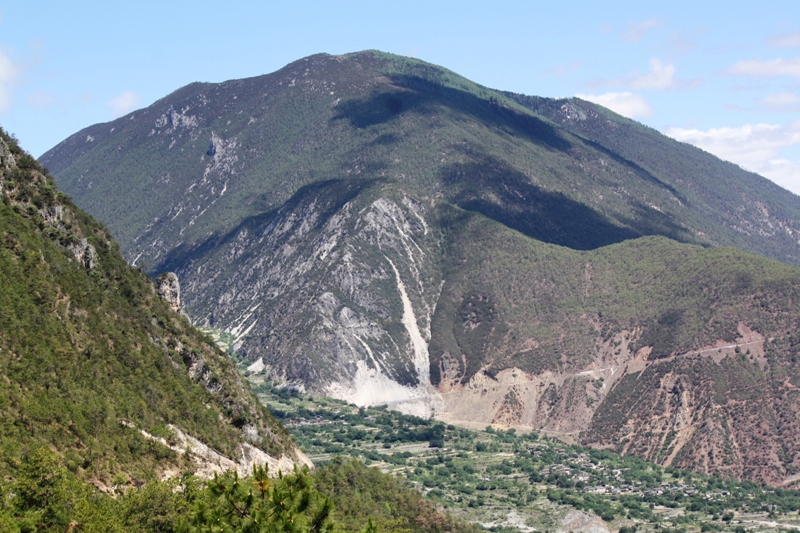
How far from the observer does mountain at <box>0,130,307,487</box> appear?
8450 cm

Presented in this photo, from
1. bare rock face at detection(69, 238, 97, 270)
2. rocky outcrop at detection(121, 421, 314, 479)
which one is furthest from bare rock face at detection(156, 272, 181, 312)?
rocky outcrop at detection(121, 421, 314, 479)

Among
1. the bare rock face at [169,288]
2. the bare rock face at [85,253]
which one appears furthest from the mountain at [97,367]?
the bare rock face at [169,288]

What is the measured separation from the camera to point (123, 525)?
74.2 metres

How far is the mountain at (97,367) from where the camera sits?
84500 millimetres

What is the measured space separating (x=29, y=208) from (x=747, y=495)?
436 feet

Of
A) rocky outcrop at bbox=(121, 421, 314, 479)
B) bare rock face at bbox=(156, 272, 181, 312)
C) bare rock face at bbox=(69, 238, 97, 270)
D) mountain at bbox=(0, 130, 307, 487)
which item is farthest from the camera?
bare rock face at bbox=(156, 272, 181, 312)

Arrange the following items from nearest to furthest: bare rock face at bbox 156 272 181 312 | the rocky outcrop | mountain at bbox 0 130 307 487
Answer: mountain at bbox 0 130 307 487 < the rocky outcrop < bare rock face at bbox 156 272 181 312

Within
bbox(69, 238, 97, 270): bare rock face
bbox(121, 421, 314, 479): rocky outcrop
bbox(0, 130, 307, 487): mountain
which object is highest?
bbox(69, 238, 97, 270): bare rock face

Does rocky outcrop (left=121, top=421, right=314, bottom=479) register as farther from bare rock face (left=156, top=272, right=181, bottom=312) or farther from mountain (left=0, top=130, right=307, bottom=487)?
bare rock face (left=156, top=272, right=181, bottom=312)

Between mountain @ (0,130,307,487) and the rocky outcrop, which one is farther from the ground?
mountain @ (0,130,307,487)

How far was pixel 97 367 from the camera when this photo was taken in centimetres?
9575

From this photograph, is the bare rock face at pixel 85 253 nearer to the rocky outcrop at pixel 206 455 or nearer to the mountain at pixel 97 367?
the mountain at pixel 97 367

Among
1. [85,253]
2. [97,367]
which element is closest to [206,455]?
[97,367]

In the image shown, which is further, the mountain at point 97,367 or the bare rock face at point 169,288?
the bare rock face at point 169,288
